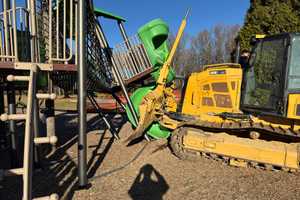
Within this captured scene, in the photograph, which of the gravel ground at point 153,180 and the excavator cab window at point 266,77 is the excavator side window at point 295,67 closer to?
the excavator cab window at point 266,77

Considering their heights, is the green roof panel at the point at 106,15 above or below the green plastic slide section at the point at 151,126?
above

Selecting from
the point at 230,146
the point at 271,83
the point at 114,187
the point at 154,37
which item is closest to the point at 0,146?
the point at 114,187

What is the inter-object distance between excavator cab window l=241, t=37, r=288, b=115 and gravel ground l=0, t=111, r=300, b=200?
140 centimetres

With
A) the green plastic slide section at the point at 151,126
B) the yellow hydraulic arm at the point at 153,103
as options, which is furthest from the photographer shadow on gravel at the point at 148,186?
the green plastic slide section at the point at 151,126

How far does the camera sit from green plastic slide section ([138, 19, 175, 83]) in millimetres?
8648

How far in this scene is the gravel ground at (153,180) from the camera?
17.0 ft

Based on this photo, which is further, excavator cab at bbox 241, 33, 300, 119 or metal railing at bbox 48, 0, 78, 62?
excavator cab at bbox 241, 33, 300, 119

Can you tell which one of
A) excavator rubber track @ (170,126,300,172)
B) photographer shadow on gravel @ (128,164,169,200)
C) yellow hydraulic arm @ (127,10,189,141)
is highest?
yellow hydraulic arm @ (127,10,189,141)

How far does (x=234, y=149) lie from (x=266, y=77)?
1.65m

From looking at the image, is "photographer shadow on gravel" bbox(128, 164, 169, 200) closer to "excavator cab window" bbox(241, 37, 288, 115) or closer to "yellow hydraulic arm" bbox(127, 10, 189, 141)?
"yellow hydraulic arm" bbox(127, 10, 189, 141)

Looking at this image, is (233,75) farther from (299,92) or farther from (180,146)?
(180,146)

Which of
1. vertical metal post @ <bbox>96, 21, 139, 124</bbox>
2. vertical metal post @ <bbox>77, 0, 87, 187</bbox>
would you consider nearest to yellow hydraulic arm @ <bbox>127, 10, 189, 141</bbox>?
vertical metal post @ <bbox>96, 21, 139, 124</bbox>

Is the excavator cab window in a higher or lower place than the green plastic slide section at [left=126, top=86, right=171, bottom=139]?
higher

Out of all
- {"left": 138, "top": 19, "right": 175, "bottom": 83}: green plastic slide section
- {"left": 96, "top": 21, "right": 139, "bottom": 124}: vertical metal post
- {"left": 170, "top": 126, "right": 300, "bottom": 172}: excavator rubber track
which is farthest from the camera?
{"left": 138, "top": 19, "right": 175, "bottom": 83}: green plastic slide section
